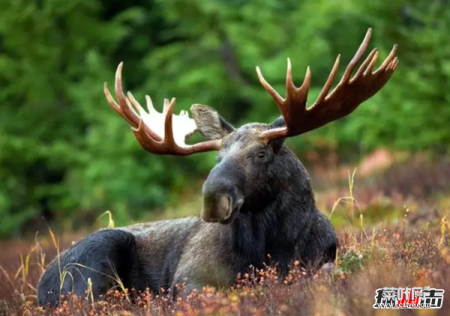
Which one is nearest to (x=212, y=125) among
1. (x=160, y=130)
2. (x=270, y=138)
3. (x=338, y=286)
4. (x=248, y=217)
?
(x=160, y=130)

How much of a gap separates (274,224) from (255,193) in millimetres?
292

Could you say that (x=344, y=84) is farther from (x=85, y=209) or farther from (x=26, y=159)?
(x=26, y=159)

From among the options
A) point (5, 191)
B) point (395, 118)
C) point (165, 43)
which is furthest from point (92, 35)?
point (395, 118)

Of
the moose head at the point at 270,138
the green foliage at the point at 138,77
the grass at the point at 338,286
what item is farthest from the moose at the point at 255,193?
the green foliage at the point at 138,77

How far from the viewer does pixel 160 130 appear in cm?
719

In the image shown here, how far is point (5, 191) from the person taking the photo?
22.0 meters

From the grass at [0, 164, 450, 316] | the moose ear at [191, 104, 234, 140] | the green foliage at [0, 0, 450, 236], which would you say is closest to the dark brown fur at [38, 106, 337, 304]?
the moose ear at [191, 104, 234, 140]

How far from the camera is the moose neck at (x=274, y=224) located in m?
6.29

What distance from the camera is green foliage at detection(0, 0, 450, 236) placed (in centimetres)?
1966

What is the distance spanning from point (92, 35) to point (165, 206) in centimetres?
610

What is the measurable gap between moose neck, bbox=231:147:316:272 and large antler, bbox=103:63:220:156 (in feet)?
1.95

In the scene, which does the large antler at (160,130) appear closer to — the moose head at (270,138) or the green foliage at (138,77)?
the moose head at (270,138)

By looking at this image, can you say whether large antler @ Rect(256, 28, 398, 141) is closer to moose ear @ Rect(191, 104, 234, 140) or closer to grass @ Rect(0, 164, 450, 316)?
moose ear @ Rect(191, 104, 234, 140)

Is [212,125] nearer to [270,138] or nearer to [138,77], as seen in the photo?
[270,138]
